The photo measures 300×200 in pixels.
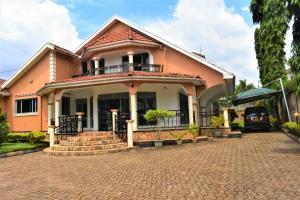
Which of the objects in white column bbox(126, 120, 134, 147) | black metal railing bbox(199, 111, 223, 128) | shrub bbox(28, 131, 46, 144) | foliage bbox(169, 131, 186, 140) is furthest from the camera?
black metal railing bbox(199, 111, 223, 128)

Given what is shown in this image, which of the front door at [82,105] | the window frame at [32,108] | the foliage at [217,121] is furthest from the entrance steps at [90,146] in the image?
the window frame at [32,108]

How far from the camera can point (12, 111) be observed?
22047 mm

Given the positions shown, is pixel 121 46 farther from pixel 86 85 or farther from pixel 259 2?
pixel 259 2

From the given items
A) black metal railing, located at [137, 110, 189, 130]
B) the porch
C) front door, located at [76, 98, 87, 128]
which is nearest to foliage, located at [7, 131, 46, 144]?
the porch

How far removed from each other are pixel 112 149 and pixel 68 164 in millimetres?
3169

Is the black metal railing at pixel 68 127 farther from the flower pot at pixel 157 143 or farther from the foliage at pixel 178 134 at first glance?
the foliage at pixel 178 134

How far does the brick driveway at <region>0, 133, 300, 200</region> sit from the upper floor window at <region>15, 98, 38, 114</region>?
11147mm

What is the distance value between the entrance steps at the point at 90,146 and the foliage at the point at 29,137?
317 centimetres

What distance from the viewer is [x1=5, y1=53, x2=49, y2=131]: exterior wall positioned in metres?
21.0

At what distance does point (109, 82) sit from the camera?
52.7 ft

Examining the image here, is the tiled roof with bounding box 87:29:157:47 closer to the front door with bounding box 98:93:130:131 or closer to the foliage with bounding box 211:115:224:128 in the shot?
the front door with bounding box 98:93:130:131

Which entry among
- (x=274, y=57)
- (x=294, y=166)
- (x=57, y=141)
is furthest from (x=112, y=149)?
(x=274, y=57)

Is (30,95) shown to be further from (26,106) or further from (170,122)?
(170,122)

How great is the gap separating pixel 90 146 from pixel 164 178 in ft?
23.2
